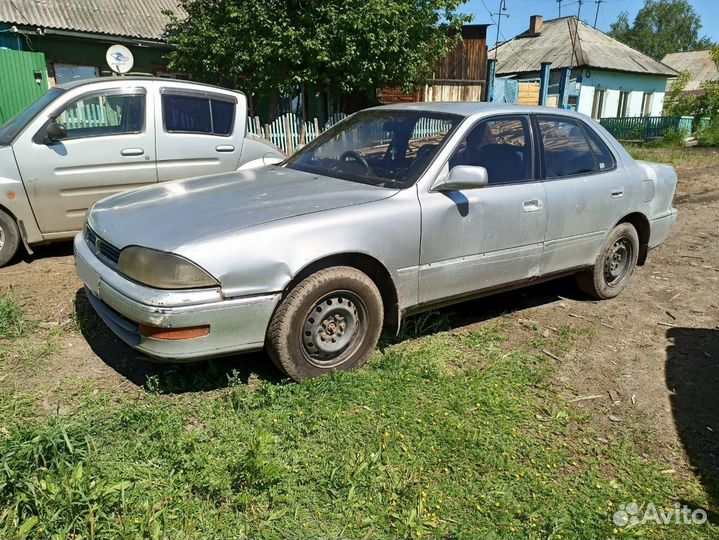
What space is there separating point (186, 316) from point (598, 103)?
2876cm

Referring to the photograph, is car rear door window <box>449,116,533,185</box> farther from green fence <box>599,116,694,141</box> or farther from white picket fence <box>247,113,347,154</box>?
green fence <box>599,116,694,141</box>

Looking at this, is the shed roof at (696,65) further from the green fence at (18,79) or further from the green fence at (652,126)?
the green fence at (18,79)

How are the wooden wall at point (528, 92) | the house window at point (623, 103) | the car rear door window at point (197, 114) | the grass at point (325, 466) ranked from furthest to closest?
the house window at point (623, 103)
the wooden wall at point (528, 92)
the car rear door window at point (197, 114)
the grass at point (325, 466)

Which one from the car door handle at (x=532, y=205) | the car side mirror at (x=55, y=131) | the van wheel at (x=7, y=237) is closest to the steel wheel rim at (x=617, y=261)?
the car door handle at (x=532, y=205)

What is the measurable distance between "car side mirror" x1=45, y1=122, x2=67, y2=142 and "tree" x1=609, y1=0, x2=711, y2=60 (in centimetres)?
8861

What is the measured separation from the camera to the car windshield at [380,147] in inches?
147

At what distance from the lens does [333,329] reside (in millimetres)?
3344

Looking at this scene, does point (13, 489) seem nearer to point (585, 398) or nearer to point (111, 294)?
point (111, 294)

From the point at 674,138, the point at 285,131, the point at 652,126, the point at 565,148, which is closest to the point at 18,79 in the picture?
the point at 285,131

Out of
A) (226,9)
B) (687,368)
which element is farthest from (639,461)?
(226,9)

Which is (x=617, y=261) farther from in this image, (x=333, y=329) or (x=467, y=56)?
(x=467, y=56)

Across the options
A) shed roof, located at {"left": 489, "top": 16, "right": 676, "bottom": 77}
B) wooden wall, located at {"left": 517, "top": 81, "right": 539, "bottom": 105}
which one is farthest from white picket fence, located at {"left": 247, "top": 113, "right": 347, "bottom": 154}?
shed roof, located at {"left": 489, "top": 16, "right": 676, "bottom": 77}

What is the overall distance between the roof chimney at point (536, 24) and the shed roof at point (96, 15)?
23.0 metres

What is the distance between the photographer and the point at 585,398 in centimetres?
345
